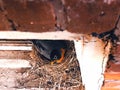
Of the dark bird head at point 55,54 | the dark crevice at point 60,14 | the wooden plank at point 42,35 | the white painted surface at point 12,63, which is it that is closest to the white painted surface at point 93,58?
the wooden plank at point 42,35

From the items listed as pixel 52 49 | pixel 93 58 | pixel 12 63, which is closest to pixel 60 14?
pixel 93 58

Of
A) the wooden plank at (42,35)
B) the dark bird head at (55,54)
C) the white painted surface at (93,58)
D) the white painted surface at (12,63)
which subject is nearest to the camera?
the wooden plank at (42,35)

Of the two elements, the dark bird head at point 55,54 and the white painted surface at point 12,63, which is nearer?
the white painted surface at point 12,63

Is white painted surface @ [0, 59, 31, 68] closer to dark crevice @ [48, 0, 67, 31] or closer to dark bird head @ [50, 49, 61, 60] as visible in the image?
dark bird head @ [50, 49, 61, 60]

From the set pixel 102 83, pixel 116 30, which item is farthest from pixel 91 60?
pixel 116 30

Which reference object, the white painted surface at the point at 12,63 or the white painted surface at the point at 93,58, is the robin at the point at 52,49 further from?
the white painted surface at the point at 93,58

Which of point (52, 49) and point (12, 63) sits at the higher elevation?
point (52, 49)

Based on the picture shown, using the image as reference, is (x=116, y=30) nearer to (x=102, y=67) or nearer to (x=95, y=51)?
(x=95, y=51)

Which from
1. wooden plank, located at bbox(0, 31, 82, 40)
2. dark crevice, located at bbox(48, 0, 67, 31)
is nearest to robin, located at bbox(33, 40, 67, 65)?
wooden plank, located at bbox(0, 31, 82, 40)

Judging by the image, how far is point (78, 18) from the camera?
945 millimetres

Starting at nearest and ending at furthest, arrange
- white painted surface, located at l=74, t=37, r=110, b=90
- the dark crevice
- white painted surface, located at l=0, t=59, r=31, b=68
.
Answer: the dark crevice < white painted surface, located at l=74, t=37, r=110, b=90 < white painted surface, located at l=0, t=59, r=31, b=68

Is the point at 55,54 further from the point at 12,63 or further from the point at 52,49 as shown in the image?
the point at 12,63

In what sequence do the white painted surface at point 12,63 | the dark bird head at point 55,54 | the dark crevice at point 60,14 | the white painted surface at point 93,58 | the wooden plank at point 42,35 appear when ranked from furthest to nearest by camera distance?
the dark bird head at point 55,54 → the white painted surface at point 12,63 → the white painted surface at point 93,58 → the wooden plank at point 42,35 → the dark crevice at point 60,14

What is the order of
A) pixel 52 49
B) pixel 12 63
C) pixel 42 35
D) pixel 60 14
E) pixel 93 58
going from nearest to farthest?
pixel 60 14
pixel 42 35
pixel 93 58
pixel 12 63
pixel 52 49
